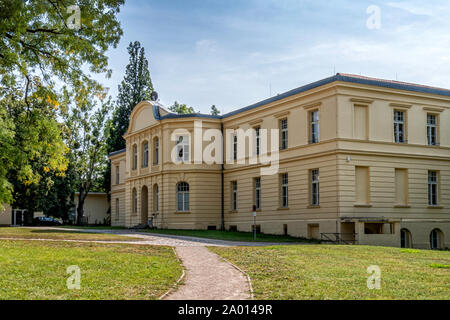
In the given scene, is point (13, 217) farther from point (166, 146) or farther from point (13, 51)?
point (13, 51)

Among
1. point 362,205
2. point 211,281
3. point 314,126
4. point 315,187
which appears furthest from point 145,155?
point 211,281

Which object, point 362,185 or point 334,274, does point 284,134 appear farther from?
point 334,274

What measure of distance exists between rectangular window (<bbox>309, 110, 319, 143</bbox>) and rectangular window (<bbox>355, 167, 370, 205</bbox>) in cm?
314

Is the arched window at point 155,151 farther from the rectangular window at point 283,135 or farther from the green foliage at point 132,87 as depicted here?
the green foliage at point 132,87

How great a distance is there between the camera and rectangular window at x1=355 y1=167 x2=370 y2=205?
3050 centimetres

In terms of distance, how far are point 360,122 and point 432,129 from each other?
5465 millimetres

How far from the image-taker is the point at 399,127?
106 feet

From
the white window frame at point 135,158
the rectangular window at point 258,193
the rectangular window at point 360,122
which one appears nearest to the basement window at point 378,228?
the rectangular window at point 360,122

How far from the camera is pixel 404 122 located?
32.3 m

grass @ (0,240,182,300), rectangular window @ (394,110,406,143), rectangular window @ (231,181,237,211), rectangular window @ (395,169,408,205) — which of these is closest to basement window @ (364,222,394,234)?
rectangular window @ (395,169,408,205)

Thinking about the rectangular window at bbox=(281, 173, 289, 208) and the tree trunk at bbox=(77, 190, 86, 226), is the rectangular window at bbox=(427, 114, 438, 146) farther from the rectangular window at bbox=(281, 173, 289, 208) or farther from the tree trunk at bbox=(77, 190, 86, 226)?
the tree trunk at bbox=(77, 190, 86, 226)

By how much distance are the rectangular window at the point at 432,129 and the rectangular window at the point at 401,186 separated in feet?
9.46

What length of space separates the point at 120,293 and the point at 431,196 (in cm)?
2612
